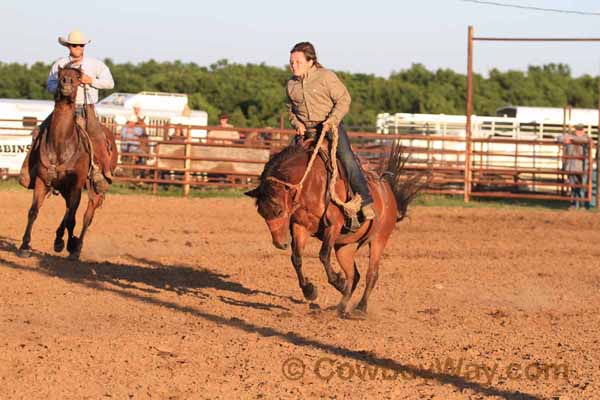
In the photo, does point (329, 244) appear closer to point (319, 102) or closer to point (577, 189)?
point (319, 102)

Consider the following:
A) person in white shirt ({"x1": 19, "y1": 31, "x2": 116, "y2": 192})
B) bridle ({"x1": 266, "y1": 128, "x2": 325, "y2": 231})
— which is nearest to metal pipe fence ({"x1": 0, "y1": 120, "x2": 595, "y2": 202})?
person in white shirt ({"x1": 19, "y1": 31, "x2": 116, "y2": 192})

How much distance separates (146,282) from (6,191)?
11320 mm

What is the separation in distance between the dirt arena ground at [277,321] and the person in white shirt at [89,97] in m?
0.99

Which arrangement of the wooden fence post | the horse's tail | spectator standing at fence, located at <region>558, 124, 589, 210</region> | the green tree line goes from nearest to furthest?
the horse's tail
the wooden fence post
spectator standing at fence, located at <region>558, 124, 589, 210</region>
the green tree line

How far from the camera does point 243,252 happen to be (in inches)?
508

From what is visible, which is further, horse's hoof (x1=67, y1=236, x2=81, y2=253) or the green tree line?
the green tree line

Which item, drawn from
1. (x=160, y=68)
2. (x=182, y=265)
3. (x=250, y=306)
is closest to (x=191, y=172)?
(x=182, y=265)

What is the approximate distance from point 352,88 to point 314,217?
5069 centimetres

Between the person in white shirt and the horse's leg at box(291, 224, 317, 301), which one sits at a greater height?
the person in white shirt

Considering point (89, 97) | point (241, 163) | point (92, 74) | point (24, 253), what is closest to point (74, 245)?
point (24, 253)

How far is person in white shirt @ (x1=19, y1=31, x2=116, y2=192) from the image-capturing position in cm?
1070

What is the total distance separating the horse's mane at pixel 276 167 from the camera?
7.64 meters

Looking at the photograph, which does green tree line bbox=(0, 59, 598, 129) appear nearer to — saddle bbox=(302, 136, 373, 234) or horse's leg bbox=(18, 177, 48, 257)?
horse's leg bbox=(18, 177, 48, 257)

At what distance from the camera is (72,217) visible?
10.8 meters
